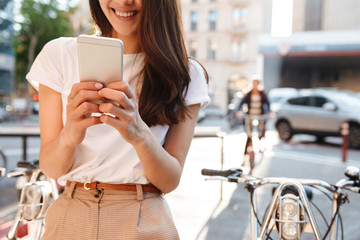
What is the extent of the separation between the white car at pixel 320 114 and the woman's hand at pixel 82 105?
1172 centimetres

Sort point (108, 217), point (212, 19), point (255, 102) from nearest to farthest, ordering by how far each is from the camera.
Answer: point (108, 217), point (255, 102), point (212, 19)

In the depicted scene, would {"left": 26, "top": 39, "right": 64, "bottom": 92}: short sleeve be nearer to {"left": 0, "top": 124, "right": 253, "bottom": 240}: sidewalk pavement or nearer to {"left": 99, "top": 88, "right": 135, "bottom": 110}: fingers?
{"left": 99, "top": 88, "right": 135, "bottom": 110}: fingers

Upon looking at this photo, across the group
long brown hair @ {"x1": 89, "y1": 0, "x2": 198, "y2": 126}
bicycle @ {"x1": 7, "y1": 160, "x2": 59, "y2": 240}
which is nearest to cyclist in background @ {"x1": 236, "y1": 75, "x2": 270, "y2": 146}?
bicycle @ {"x1": 7, "y1": 160, "x2": 59, "y2": 240}

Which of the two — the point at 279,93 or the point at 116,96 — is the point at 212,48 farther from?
the point at 116,96


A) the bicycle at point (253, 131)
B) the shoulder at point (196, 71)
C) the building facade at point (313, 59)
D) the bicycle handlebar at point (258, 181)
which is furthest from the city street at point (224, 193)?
the building facade at point (313, 59)

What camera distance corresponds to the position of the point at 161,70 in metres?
1.36

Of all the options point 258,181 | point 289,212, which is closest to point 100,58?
point 289,212

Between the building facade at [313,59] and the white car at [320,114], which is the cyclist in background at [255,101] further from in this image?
the building facade at [313,59]

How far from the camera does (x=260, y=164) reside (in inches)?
348

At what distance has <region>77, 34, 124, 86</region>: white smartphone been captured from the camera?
3.23 ft

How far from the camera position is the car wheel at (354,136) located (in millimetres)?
11773

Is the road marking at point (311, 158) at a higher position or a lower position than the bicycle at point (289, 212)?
lower

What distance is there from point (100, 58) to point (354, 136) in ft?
39.5

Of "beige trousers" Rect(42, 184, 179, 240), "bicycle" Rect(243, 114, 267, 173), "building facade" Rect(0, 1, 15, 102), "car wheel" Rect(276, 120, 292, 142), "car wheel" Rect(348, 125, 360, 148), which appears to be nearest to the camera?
"beige trousers" Rect(42, 184, 179, 240)
